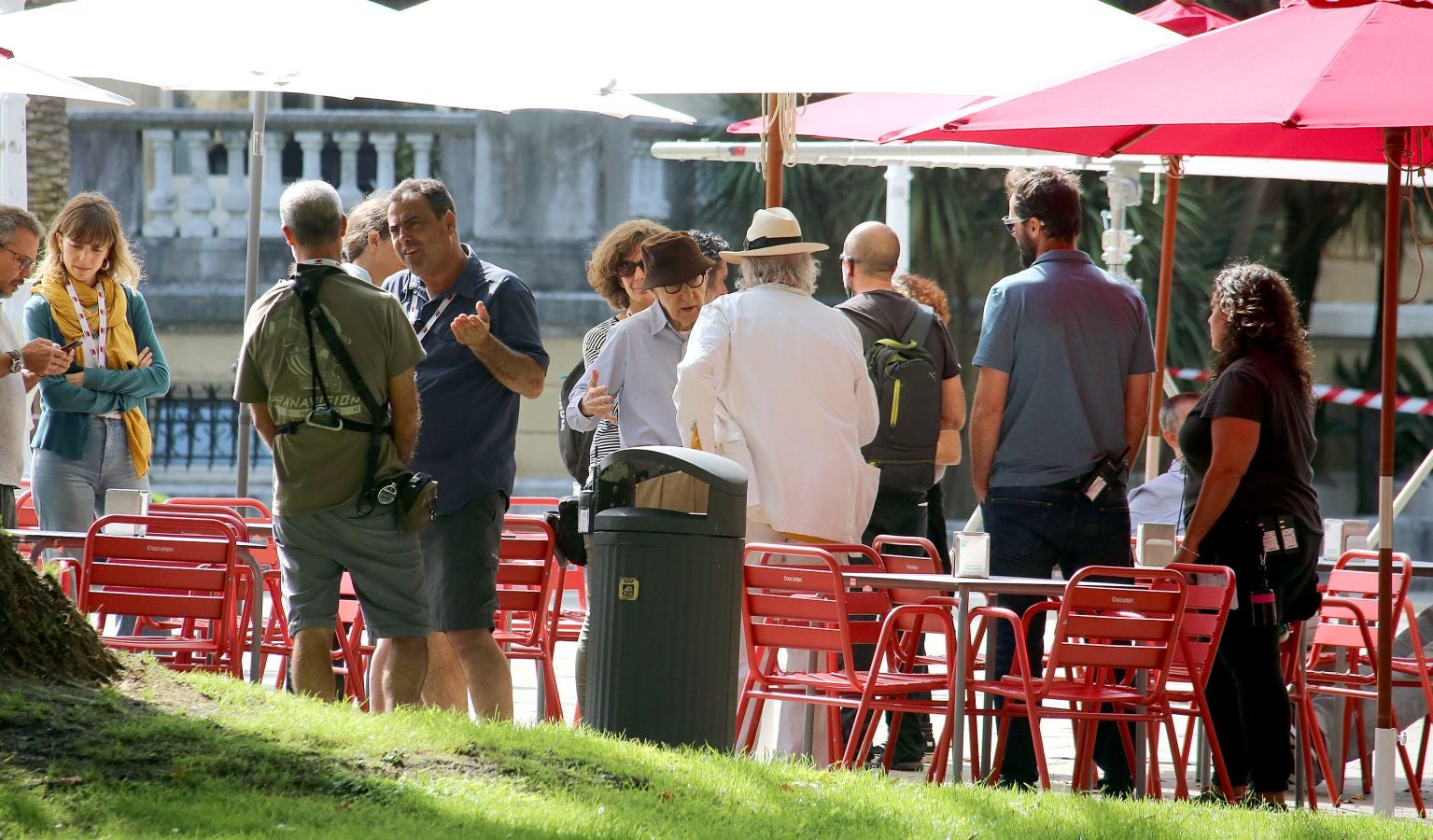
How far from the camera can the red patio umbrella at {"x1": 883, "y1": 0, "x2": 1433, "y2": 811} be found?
545cm

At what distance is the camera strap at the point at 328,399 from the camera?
5711mm

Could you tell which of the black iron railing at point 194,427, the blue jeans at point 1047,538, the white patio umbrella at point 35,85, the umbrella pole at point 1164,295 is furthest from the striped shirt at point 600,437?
the black iron railing at point 194,427

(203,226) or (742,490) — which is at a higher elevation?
(203,226)

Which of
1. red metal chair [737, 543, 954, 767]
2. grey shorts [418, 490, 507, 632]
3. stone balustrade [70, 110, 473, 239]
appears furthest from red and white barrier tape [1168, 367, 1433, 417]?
grey shorts [418, 490, 507, 632]

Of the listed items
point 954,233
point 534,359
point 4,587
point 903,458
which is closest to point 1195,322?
point 954,233

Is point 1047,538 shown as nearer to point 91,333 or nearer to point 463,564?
point 463,564

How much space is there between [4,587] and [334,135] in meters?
13.1

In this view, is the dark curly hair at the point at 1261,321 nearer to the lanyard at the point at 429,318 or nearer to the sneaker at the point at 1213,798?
the sneaker at the point at 1213,798

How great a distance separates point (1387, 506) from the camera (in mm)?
6039

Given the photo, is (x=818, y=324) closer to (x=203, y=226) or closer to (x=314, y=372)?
(x=314, y=372)

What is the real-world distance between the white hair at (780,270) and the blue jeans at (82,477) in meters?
2.82

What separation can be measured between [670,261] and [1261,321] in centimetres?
200

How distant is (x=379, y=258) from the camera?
7.21 meters

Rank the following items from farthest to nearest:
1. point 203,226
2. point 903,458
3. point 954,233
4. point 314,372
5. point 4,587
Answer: point 954,233 < point 203,226 < point 903,458 < point 314,372 < point 4,587
